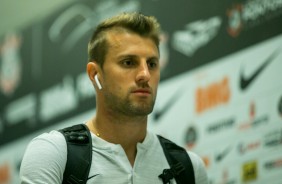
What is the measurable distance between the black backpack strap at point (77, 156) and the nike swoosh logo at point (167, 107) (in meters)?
2.34

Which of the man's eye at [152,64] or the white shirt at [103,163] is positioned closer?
the white shirt at [103,163]

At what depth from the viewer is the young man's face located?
131 inches

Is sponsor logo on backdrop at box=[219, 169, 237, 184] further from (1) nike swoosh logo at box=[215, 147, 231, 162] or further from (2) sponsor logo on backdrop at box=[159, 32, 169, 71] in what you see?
(2) sponsor logo on backdrop at box=[159, 32, 169, 71]

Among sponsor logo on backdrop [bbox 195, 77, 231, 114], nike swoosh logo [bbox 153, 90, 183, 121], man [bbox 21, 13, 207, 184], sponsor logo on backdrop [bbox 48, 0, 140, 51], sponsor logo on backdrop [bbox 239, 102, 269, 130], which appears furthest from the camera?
sponsor logo on backdrop [bbox 48, 0, 140, 51]

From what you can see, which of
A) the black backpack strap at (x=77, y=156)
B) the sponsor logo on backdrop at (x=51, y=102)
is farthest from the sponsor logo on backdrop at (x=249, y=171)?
the sponsor logo on backdrop at (x=51, y=102)

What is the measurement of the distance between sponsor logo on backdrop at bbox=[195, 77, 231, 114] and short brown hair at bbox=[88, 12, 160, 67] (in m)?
1.68

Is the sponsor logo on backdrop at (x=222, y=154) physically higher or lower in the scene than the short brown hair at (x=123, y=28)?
lower

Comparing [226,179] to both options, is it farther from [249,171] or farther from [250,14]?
[250,14]

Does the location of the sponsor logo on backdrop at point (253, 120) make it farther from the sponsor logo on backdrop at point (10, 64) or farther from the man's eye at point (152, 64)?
the sponsor logo on backdrop at point (10, 64)

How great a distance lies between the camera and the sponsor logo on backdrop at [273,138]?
4.61 meters

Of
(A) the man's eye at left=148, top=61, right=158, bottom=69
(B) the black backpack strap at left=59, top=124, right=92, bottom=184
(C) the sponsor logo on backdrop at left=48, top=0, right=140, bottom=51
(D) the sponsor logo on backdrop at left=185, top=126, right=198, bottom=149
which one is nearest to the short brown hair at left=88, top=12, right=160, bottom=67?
(A) the man's eye at left=148, top=61, right=158, bottom=69

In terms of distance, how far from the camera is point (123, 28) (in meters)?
3.45

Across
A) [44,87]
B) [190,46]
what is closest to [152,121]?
[190,46]

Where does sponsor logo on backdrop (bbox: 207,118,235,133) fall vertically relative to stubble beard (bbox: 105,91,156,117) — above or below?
below
